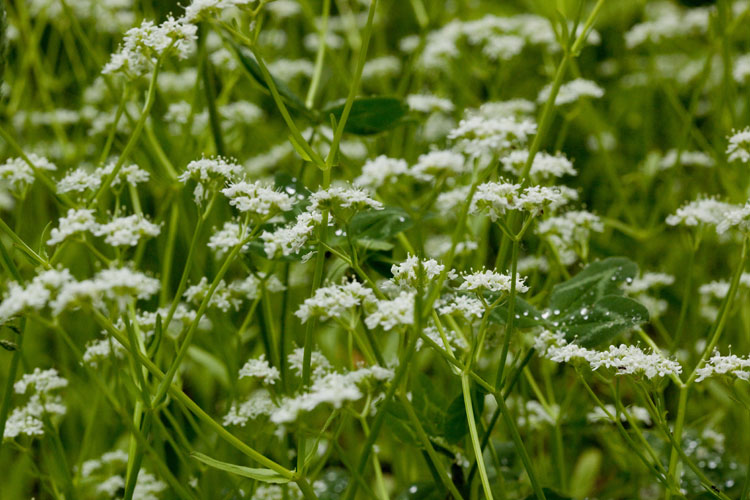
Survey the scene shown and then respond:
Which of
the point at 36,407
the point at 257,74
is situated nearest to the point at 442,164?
the point at 257,74

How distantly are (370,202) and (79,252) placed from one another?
4.80ft

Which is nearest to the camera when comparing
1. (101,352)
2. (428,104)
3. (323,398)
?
(323,398)

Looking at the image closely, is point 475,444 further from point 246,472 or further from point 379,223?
point 379,223

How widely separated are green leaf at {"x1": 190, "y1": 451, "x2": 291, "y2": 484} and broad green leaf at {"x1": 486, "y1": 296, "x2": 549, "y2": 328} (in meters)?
0.40

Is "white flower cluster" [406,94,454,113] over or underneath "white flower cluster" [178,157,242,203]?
over

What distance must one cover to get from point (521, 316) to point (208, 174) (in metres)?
0.50

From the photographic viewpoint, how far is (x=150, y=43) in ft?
3.90

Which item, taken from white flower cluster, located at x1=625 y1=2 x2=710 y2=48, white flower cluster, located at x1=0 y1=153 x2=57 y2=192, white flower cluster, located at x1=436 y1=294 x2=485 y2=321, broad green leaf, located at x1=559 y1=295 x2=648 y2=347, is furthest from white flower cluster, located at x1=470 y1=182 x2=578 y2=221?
white flower cluster, located at x1=625 y1=2 x2=710 y2=48

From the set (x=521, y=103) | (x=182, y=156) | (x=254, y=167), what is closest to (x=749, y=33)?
(x=521, y=103)

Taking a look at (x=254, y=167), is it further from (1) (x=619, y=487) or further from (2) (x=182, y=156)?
(1) (x=619, y=487)

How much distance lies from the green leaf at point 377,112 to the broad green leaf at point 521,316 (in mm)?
481

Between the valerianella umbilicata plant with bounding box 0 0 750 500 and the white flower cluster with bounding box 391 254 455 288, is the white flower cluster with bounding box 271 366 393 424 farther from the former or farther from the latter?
the white flower cluster with bounding box 391 254 455 288

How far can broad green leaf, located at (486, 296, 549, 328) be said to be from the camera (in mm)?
1189

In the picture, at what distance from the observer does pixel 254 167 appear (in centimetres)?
220
